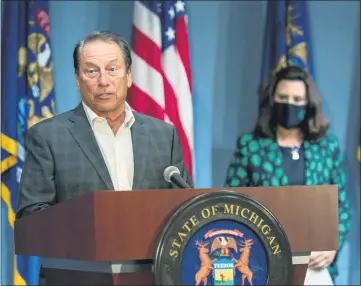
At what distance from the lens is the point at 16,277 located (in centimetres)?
400

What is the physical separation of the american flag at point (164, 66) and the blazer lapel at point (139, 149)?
6.53ft

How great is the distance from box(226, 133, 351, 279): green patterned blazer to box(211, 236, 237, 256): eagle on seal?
2.10m

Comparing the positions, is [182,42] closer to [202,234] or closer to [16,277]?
[16,277]

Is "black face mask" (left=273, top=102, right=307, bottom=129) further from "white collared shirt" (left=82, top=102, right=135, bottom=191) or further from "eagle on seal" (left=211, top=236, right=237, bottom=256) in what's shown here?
"eagle on seal" (left=211, top=236, right=237, bottom=256)

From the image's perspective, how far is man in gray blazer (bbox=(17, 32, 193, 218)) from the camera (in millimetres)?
1979

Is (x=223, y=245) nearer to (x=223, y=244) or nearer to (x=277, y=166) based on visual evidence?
(x=223, y=244)

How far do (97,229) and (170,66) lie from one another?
276 centimetres

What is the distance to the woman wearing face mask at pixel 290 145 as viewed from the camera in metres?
3.72

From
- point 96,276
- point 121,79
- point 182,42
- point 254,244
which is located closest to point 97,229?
point 96,276

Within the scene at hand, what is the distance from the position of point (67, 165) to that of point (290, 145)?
2.00 m

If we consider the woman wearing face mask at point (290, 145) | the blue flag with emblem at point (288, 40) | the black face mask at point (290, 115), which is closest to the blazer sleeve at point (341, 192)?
the woman wearing face mask at point (290, 145)

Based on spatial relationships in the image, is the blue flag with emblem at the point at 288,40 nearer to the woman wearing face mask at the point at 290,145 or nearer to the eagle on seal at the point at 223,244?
the woman wearing face mask at the point at 290,145

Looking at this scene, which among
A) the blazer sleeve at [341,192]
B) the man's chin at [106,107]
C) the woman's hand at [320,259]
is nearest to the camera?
the man's chin at [106,107]

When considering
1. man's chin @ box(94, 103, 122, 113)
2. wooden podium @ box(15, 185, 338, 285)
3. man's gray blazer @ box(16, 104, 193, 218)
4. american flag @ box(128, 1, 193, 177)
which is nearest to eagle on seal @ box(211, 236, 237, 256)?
wooden podium @ box(15, 185, 338, 285)
